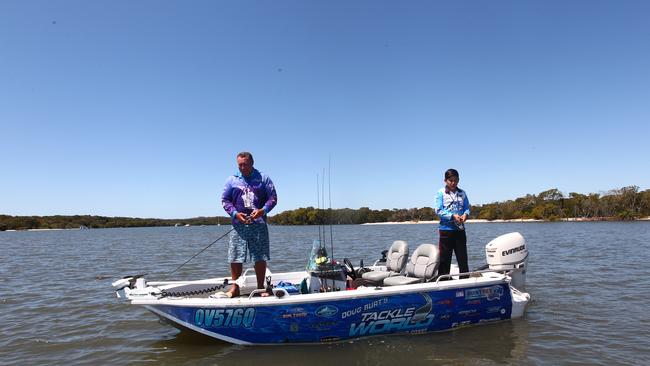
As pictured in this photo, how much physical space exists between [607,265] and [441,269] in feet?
29.6

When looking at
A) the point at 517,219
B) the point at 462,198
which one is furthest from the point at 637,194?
the point at 462,198

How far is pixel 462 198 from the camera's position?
6.39 m

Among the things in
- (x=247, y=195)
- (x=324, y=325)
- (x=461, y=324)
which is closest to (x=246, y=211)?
(x=247, y=195)

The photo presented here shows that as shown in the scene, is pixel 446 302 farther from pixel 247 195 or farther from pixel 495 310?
pixel 247 195

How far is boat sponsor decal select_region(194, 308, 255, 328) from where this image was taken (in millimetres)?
4699

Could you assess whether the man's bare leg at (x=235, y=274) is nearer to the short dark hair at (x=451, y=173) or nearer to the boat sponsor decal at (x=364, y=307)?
the boat sponsor decal at (x=364, y=307)

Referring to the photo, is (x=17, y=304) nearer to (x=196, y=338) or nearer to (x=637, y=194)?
(x=196, y=338)

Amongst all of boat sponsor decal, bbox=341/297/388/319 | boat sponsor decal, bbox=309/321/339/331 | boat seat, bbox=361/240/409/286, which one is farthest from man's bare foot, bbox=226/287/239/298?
boat seat, bbox=361/240/409/286

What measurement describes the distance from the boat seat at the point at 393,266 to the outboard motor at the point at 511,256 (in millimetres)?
1387

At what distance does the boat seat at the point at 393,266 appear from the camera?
21.7 ft

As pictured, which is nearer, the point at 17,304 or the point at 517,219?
the point at 17,304

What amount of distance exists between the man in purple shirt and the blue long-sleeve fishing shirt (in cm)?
266

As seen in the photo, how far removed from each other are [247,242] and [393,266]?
293 cm

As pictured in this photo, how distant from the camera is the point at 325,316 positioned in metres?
4.84
